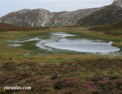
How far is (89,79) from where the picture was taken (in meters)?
27.3

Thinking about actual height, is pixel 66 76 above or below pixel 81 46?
above

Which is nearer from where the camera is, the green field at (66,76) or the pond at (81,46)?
the green field at (66,76)

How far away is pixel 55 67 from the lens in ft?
118

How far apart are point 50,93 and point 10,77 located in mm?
7308

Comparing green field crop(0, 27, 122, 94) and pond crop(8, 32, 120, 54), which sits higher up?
green field crop(0, 27, 122, 94)

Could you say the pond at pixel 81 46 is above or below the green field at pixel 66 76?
below

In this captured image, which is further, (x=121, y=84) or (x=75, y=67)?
(x=75, y=67)

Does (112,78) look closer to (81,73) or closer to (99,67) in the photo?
(81,73)

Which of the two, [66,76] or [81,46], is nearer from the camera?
[66,76]

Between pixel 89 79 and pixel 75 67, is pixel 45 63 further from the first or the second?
pixel 89 79

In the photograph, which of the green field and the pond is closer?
the green field

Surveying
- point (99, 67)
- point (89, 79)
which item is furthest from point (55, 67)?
point (89, 79)

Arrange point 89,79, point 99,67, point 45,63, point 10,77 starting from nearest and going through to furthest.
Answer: point 89,79 < point 10,77 < point 99,67 < point 45,63

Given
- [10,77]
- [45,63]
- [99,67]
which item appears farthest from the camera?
[45,63]
